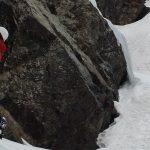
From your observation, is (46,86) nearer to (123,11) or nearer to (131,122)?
(131,122)

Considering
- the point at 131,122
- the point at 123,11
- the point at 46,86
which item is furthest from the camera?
the point at 123,11

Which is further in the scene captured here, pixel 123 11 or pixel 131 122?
pixel 123 11

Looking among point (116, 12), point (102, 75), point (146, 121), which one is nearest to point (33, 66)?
point (102, 75)

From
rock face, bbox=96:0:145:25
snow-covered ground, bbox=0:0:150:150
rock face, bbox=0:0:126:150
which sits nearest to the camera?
rock face, bbox=0:0:126:150

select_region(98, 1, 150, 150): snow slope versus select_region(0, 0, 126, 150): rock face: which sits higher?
select_region(0, 0, 126, 150): rock face

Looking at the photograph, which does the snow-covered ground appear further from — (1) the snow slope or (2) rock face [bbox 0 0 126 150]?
(2) rock face [bbox 0 0 126 150]

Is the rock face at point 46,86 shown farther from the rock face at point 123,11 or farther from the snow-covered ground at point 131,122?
the rock face at point 123,11

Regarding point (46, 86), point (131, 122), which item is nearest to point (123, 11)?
point (131, 122)

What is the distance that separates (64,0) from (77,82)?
15.2 ft

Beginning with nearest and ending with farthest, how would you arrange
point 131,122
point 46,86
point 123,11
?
point 46,86 → point 131,122 → point 123,11

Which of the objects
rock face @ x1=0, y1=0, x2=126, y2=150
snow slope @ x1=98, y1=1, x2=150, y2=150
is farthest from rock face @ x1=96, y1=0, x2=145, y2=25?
rock face @ x1=0, y1=0, x2=126, y2=150

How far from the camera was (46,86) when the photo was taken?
13195 mm

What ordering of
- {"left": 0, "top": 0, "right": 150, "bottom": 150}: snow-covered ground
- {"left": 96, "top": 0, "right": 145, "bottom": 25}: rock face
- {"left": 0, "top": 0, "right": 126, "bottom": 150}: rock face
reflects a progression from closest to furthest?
{"left": 0, "top": 0, "right": 126, "bottom": 150}: rock face < {"left": 0, "top": 0, "right": 150, "bottom": 150}: snow-covered ground < {"left": 96, "top": 0, "right": 145, "bottom": 25}: rock face

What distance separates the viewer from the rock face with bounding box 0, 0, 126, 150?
12797 mm
